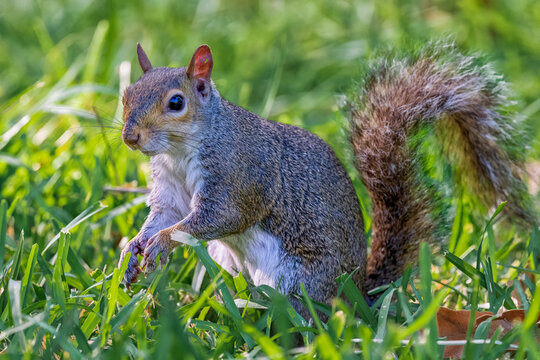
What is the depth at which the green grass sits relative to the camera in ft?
4.66

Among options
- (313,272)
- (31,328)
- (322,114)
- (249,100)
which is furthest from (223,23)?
(31,328)

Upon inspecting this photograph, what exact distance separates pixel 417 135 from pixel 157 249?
0.74 metres

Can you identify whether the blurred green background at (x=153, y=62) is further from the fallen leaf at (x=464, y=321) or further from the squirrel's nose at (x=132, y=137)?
the fallen leaf at (x=464, y=321)

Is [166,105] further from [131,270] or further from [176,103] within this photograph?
[131,270]

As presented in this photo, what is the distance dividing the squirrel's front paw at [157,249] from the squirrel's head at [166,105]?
0.66 feet

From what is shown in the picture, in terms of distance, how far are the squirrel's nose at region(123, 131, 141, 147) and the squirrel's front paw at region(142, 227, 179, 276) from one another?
0.24m

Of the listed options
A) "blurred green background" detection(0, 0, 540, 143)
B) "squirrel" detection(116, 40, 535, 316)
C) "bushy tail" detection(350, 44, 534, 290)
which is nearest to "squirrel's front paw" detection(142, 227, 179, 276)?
"squirrel" detection(116, 40, 535, 316)

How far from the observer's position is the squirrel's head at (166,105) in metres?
1.72

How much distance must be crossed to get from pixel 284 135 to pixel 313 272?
1.33 ft

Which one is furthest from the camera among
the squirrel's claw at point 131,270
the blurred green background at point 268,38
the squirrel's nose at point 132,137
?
the blurred green background at point 268,38

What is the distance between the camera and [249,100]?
3.69 meters

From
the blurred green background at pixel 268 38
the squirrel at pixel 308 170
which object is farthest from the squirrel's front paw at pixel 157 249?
the blurred green background at pixel 268 38

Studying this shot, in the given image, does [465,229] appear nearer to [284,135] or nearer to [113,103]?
[284,135]

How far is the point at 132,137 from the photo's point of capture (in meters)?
1.69
